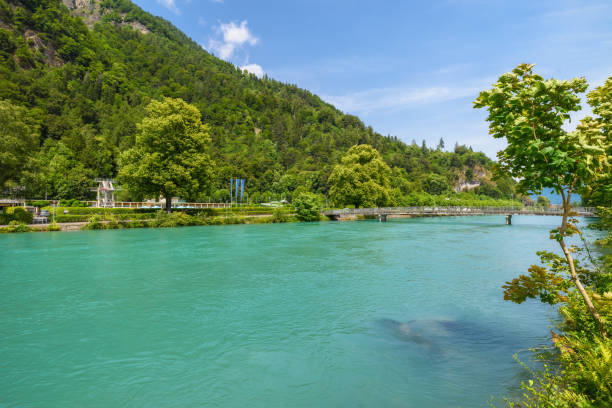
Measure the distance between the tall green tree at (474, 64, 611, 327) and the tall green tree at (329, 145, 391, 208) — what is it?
226 ft

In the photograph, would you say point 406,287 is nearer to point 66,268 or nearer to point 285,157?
point 66,268

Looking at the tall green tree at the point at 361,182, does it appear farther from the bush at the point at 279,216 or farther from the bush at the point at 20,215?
the bush at the point at 20,215

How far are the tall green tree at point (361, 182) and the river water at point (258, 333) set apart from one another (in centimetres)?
5227

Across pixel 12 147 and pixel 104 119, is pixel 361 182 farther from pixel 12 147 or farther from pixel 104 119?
pixel 104 119

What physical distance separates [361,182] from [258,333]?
6708 cm

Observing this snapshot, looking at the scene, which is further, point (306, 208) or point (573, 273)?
point (306, 208)

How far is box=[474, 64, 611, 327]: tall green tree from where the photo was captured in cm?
511

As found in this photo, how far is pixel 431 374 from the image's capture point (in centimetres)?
874

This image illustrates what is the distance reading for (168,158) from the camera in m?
49.2

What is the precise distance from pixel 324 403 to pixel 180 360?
4.32m

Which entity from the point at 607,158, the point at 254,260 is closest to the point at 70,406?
the point at 607,158

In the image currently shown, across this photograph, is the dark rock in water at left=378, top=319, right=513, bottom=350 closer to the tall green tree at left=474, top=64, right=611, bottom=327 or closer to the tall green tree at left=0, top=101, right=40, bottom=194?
the tall green tree at left=474, top=64, right=611, bottom=327

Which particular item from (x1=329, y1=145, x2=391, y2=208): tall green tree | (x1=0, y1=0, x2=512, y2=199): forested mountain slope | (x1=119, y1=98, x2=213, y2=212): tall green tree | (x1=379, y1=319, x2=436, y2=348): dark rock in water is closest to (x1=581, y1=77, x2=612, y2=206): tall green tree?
(x1=379, y1=319, x2=436, y2=348): dark rock in water

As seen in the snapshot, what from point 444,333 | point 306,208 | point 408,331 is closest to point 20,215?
point 306,208
